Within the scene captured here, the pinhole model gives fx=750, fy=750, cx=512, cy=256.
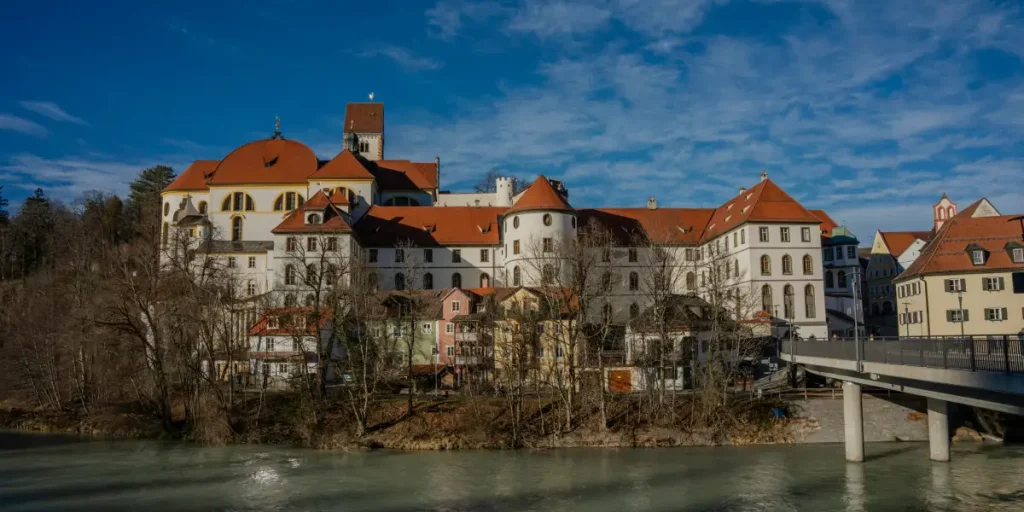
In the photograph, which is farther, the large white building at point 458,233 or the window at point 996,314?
the large white building at point 458,233

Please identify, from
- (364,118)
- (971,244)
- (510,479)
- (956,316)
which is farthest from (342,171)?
(971,244)

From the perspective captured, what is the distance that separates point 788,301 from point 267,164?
44277 mm

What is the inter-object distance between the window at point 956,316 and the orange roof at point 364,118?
64.2 meters

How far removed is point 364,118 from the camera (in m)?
92.2

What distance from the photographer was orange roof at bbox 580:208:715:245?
6159 cm

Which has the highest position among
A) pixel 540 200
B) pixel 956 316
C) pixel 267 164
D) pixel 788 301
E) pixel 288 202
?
pixel 267 164

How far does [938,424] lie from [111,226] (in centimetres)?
8074

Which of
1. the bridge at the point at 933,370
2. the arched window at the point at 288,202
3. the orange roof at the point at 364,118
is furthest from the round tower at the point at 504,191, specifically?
the bridge at the point at 933,370

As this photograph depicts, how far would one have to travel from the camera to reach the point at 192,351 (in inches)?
1630

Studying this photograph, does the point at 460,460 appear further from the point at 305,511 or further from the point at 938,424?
the point at 938,424

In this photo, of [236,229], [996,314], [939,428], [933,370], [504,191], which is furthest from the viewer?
[504,191]

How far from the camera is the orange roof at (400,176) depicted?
2879 inches

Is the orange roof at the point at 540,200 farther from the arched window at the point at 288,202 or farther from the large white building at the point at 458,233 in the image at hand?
the arched window at the point at 288,202

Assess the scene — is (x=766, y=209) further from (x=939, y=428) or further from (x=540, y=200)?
(x=939, y=428)
